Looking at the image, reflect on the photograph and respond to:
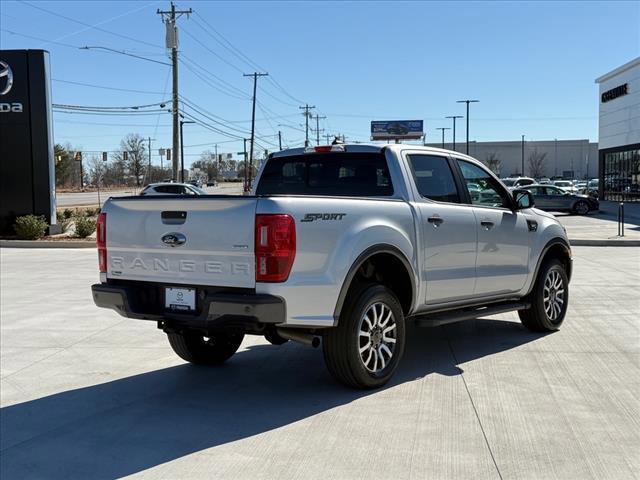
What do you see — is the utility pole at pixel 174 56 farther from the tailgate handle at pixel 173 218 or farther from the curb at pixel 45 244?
the tailgate handle at pixel 173 218

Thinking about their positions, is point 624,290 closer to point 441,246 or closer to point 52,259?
point 441,246

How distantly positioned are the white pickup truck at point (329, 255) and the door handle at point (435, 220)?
13 mm

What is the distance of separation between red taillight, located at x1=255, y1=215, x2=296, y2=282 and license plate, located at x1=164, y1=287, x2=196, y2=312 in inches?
24.1

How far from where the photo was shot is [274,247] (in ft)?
15.1

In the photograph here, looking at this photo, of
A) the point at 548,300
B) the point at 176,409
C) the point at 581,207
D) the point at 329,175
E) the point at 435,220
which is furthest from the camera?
the point at 581,207

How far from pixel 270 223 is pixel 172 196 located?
38.7 inches

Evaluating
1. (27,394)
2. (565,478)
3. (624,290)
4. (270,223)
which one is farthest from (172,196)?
(624,290)

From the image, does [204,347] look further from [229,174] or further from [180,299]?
[229,174]

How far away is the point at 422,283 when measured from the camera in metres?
5.84

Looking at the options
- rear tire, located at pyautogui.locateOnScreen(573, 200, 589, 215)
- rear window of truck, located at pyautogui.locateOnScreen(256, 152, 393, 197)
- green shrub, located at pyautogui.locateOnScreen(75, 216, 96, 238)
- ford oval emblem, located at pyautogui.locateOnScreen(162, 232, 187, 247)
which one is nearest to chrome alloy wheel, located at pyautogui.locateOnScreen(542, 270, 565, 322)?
rear window of truck, located at pyautogui.locateOnScreen(256, 152, 393, 197)

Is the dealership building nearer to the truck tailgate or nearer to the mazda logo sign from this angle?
the mazda logo sign

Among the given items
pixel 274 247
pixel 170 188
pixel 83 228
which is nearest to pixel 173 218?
pixel 274 247

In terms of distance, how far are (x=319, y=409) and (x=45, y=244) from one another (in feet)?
56.9

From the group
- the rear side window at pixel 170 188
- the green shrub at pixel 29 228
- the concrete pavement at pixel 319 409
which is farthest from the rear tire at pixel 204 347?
the rear side window at pixel 170 188
